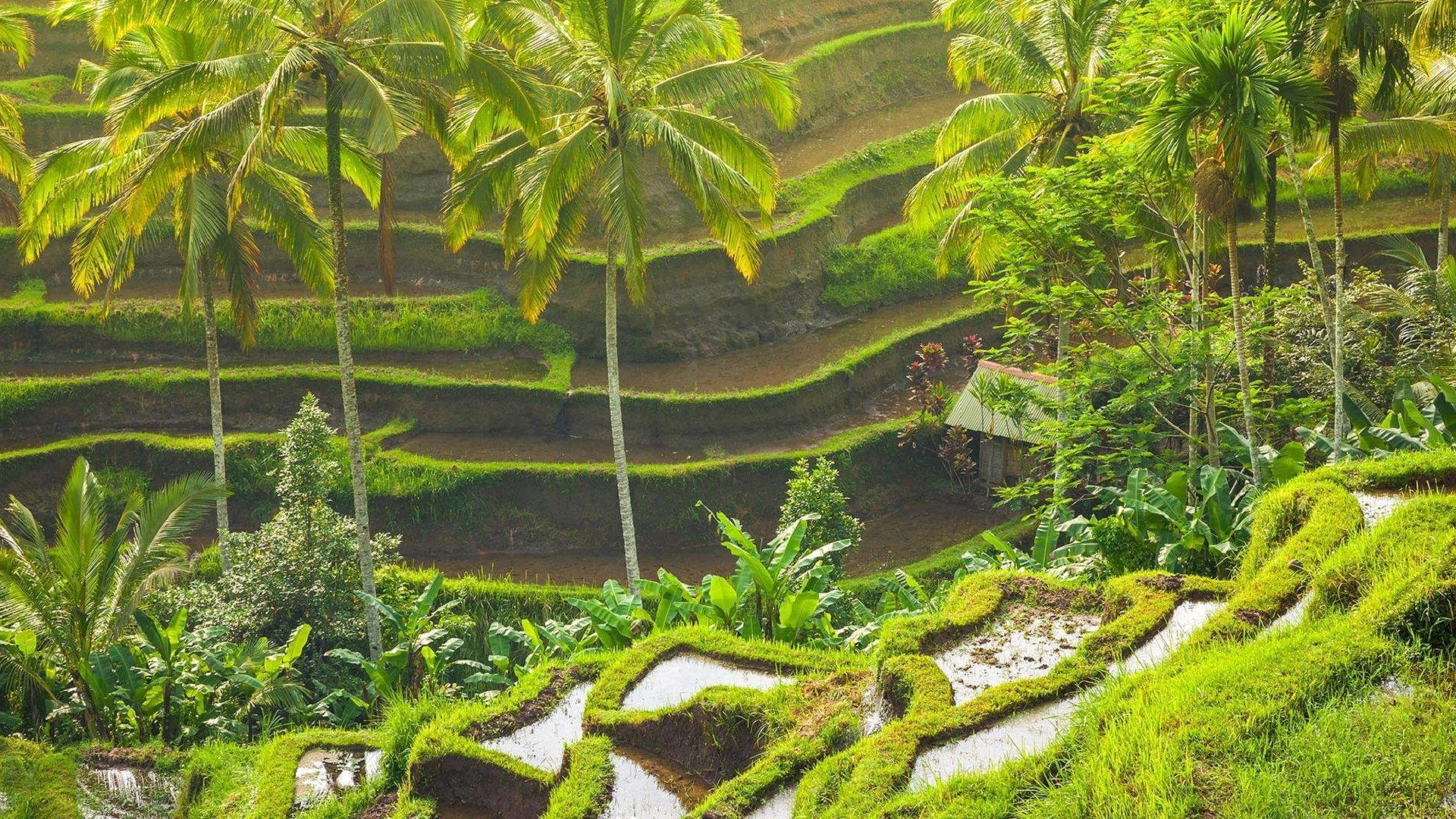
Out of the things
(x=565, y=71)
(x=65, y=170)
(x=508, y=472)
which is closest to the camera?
(x=565, y=71)

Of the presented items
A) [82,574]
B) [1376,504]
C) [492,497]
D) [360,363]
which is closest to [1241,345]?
[1376,504]

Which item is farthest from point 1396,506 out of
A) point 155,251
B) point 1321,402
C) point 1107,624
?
point 155,251

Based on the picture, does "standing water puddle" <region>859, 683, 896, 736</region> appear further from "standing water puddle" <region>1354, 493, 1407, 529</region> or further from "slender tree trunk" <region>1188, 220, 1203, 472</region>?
"slender tree trunk" <region>1188, 220, 1203, 472</region>

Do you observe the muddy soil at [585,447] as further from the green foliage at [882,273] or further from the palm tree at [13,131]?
the palm tree at [13,131]

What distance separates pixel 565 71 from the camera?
14.0 m

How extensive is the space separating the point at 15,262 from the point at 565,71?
1431cm

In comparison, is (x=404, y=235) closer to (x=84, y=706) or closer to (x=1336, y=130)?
(x=84, y=706)

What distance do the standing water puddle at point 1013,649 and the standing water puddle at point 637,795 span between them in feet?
6.21

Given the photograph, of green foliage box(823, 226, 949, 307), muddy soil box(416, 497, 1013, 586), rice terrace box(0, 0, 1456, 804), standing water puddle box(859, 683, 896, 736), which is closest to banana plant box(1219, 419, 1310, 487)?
rice terrace box(0, 0, 1456, 804)

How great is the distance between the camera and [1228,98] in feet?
32.5

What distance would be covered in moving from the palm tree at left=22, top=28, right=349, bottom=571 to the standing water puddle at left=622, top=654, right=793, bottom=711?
795 cm

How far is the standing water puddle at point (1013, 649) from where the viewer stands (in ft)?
26.2

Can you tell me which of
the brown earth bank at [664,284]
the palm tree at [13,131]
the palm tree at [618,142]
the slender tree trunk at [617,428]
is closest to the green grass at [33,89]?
the brown earth bank at [664,284]

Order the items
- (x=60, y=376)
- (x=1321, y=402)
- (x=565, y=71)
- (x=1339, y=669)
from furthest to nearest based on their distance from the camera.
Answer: (x=60, y=376) → (x=565, y=71) → (x=1321, y=402) → (x=1339, y=669)
